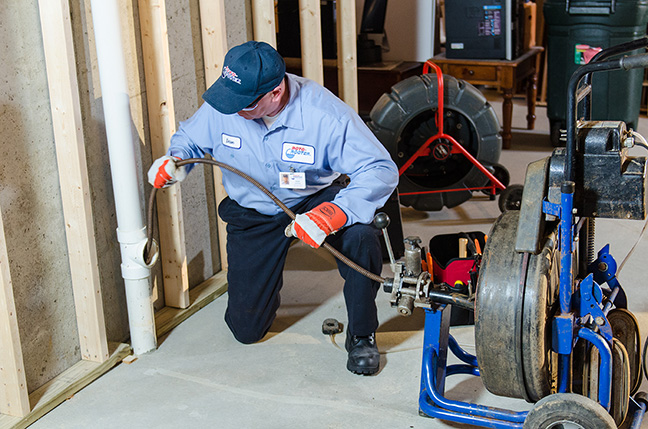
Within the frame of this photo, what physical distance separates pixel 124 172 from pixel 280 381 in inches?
34.1

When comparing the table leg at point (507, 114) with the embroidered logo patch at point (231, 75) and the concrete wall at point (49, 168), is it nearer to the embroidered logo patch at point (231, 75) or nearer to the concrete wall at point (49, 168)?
the concrete wall at point (49, 168)

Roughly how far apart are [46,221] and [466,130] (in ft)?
7.52

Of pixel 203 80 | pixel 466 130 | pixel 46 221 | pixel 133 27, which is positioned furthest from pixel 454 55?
pixel 46 221

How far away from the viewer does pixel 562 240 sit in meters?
1.85

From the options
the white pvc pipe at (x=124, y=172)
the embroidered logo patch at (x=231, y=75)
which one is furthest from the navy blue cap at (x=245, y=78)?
the white pvc pipe at (x=124, y=172)

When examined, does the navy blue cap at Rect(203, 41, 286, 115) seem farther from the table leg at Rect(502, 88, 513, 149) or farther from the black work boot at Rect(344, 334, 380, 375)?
the table leg at Rect(502, 88, 513, 149)

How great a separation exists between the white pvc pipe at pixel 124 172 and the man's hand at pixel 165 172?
0.22 feet

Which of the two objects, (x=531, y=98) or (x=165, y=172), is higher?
(x=165, y=172)

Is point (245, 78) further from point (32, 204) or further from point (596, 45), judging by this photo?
point (596, 45)

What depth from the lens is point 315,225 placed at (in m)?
2.28

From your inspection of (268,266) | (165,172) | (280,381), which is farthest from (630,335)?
(165,172)

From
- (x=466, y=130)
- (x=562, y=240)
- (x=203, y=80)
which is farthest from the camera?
(x=466, y=130)

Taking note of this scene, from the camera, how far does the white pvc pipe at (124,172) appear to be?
2408mm

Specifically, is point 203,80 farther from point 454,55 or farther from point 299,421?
point 454,55
